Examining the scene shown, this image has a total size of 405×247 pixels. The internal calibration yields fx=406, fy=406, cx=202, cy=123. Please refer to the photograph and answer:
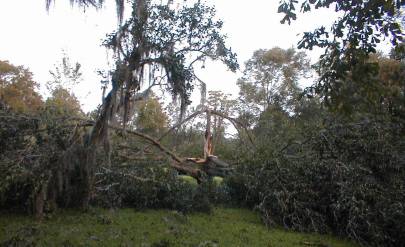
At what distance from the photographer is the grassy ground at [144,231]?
6.52 meters

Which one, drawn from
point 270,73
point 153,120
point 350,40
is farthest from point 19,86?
point 350,40

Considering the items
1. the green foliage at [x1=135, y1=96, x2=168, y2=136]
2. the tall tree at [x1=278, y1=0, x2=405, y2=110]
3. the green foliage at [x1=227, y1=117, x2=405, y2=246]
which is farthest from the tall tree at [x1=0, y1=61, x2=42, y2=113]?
the tall tree at [x1=278, y1=0, x2=405, y2=110]

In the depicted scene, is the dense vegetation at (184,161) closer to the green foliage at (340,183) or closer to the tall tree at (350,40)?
the green foliage at (340,183)

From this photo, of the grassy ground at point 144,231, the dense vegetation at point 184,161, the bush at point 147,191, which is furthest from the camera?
the bush at point 147,191

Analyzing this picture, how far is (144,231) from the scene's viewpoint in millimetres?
7418

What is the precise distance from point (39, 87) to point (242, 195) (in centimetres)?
2826

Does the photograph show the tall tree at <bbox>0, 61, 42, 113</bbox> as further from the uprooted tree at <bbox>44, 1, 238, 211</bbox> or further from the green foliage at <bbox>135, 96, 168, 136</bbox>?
the uprooted tree at <bbox>44, 1, 238, 211</bbox>

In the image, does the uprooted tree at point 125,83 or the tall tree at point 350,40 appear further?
the uprooted tree at point 125,83

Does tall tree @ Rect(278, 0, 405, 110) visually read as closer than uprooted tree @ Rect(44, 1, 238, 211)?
Yes

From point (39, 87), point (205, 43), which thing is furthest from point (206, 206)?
point (39, 87)

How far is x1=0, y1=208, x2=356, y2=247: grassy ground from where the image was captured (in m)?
6.52

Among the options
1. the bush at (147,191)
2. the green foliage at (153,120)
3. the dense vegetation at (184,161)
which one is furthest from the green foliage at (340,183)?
the green foliage at (153,120)

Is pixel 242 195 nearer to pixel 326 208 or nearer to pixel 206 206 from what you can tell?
pixel 206 206

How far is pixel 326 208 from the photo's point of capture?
9.41 m
